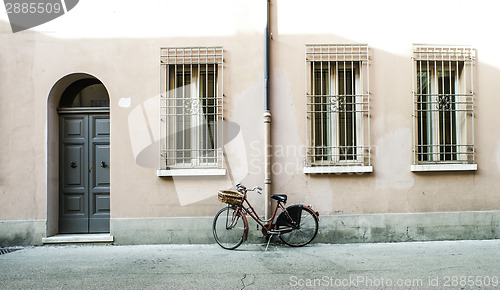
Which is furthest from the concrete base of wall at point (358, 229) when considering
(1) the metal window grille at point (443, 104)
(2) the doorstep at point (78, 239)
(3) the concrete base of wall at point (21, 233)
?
(3) the concrete base of wall at point (21, 233)

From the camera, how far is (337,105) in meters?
6.31

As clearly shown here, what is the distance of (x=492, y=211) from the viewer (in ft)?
20.2

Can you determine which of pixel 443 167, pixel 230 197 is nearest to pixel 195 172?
pixel 230 197

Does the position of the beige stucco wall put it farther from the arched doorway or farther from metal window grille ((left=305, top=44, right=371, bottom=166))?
the arched doorway

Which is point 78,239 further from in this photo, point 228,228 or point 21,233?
point 228,228

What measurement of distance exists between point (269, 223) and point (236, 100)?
2.19 metres

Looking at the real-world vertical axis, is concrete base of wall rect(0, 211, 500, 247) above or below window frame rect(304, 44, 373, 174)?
below

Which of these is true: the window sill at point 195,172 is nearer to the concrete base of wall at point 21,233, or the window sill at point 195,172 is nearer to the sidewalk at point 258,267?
the sidewalk at point 258,267

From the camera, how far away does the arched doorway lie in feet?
21.2

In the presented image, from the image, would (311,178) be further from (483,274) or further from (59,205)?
(59,205)

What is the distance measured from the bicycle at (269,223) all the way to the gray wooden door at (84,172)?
232 cm

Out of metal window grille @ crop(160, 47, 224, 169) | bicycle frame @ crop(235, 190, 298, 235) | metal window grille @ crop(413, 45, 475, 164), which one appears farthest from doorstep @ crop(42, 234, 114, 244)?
metal window grille @ crop(413, 45, 475, 164)

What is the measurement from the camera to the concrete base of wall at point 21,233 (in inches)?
236

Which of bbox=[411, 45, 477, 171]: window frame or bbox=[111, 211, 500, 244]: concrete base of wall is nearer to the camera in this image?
bbox=[111, 211, 500, 244]: concrete base of wall
